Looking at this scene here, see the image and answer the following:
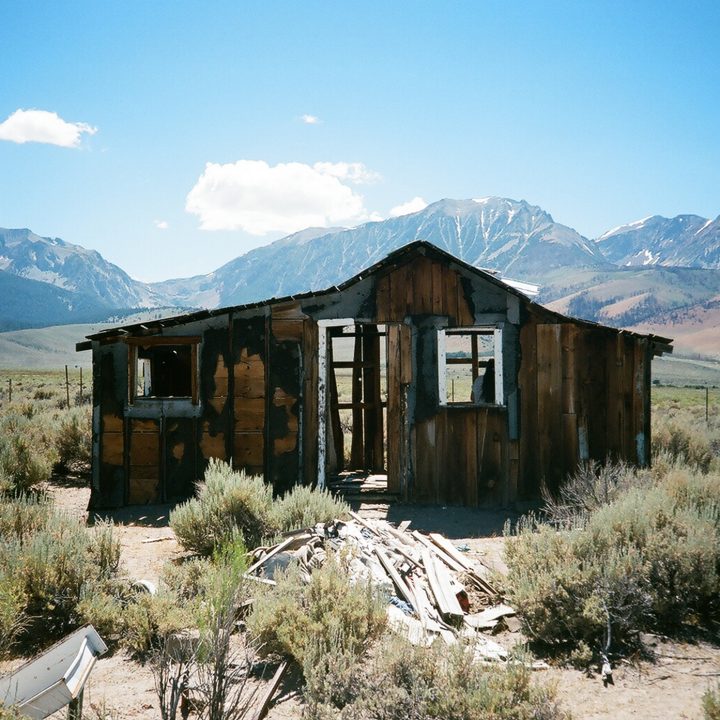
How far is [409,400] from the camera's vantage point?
29.9ft

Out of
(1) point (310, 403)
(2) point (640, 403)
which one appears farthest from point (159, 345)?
(2) point (640, 403)

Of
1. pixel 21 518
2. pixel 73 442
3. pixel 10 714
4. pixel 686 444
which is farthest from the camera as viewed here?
pixel 73 442

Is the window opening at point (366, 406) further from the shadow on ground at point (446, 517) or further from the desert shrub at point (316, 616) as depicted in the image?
the desert shrub at point (316, 616)

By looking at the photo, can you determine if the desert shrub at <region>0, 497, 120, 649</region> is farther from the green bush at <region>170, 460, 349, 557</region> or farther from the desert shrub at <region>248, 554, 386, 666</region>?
the desert shrub at <region>248, 554, 386, 666</region>

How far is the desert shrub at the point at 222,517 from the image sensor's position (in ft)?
21.4

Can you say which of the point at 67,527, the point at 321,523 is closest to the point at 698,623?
the point at 321,523

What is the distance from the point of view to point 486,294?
915cm

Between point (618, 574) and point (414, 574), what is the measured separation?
1.96 metres

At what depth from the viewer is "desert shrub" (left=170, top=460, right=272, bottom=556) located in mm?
6512

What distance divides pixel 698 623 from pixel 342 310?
619 centimetres

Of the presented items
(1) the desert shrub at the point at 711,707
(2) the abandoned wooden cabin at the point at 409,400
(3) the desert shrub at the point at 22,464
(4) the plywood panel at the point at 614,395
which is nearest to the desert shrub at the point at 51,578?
(2) the abandoned wooden cabin at the point at 409,400

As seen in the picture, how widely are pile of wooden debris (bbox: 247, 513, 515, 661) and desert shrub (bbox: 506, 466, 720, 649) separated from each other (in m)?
0.42

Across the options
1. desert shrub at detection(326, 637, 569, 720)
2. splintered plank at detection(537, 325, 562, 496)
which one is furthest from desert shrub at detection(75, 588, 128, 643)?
splintered plank at detection(537, 325, 562, 496)

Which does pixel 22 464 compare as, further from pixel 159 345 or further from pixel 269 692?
pixel 269 692
